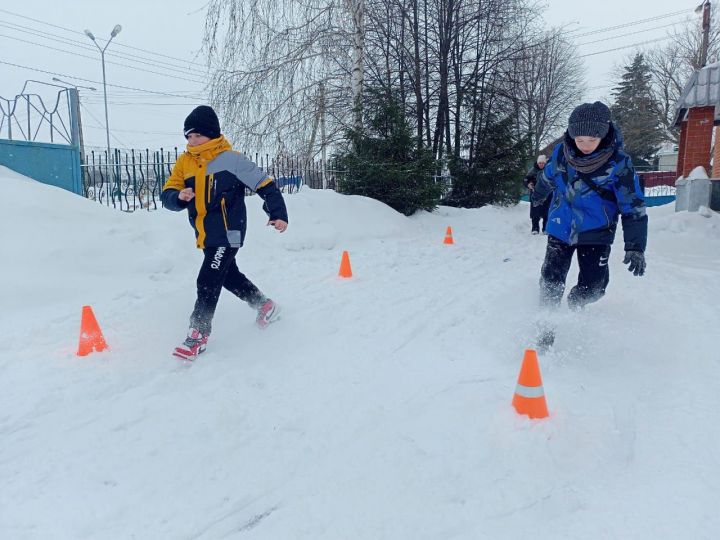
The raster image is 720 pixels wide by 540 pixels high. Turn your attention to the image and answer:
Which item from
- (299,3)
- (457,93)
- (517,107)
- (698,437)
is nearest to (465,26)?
(457,93)

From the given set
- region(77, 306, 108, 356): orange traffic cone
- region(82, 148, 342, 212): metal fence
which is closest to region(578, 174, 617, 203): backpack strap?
region(77, 306, 108, 356): orange traffic cone

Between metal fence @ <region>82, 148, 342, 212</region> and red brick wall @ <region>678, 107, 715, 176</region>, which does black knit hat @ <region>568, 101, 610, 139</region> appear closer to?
metal fence @ <region>82, 148, 342, 212</region>

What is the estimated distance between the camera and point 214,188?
11.9ft

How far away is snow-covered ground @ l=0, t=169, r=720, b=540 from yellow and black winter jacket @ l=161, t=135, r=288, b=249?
2.89ft

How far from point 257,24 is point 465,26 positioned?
8783mm

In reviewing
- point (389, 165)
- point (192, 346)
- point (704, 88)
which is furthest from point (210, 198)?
point (704, 88)

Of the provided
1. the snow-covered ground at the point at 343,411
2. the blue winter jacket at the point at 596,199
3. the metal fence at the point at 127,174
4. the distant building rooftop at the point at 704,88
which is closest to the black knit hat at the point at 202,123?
the snow-covered ground at the point at 343,411

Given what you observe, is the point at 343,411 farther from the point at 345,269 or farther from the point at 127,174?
the point at 127,174

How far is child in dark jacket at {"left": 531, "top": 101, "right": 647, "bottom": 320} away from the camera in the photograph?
328cm

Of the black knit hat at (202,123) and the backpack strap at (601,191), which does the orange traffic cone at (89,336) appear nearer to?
the black knit hat at (202,123)

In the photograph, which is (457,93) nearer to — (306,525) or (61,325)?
(61,325)

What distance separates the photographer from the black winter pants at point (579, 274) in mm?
3648

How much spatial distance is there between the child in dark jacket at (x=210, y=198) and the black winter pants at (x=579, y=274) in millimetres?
2010

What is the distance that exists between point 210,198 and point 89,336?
131 cm
